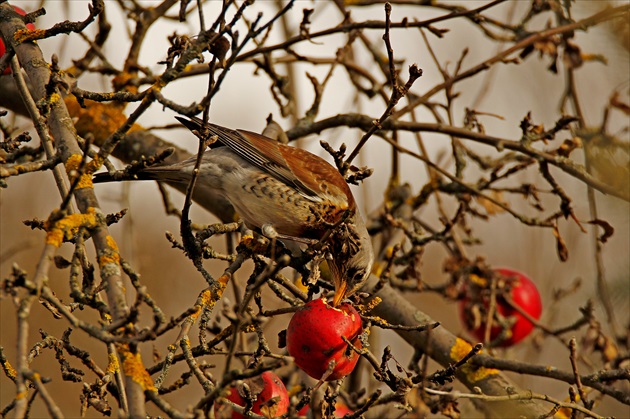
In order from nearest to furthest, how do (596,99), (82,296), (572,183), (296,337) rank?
(82,296) < (296,337) < (572,183) < (596,99)

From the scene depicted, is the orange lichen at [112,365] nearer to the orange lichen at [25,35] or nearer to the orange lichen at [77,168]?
the orange lichen at [77,168]

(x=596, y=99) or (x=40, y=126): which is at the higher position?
(x=596, y=99)

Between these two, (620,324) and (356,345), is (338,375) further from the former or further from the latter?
(620,324)

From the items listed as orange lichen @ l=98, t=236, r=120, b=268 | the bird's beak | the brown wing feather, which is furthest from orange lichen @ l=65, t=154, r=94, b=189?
A: the brown wing feather

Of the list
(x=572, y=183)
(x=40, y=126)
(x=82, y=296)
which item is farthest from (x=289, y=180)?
(x=572, y=183)

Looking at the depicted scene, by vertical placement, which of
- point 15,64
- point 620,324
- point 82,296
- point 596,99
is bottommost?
point 82,296

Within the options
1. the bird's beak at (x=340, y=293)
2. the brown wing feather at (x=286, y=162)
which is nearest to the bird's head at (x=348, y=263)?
the bird's beak at (x=340, y=293)

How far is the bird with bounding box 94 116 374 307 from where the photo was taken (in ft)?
12.6

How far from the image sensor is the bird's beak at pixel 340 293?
310cm

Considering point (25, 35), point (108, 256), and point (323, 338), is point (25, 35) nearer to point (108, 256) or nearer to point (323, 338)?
point (108, 256)

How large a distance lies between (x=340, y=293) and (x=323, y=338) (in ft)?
2.02

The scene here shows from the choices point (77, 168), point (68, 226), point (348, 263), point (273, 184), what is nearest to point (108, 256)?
point (68, 226)

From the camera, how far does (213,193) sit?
4258mm

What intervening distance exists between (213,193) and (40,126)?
175 cm
